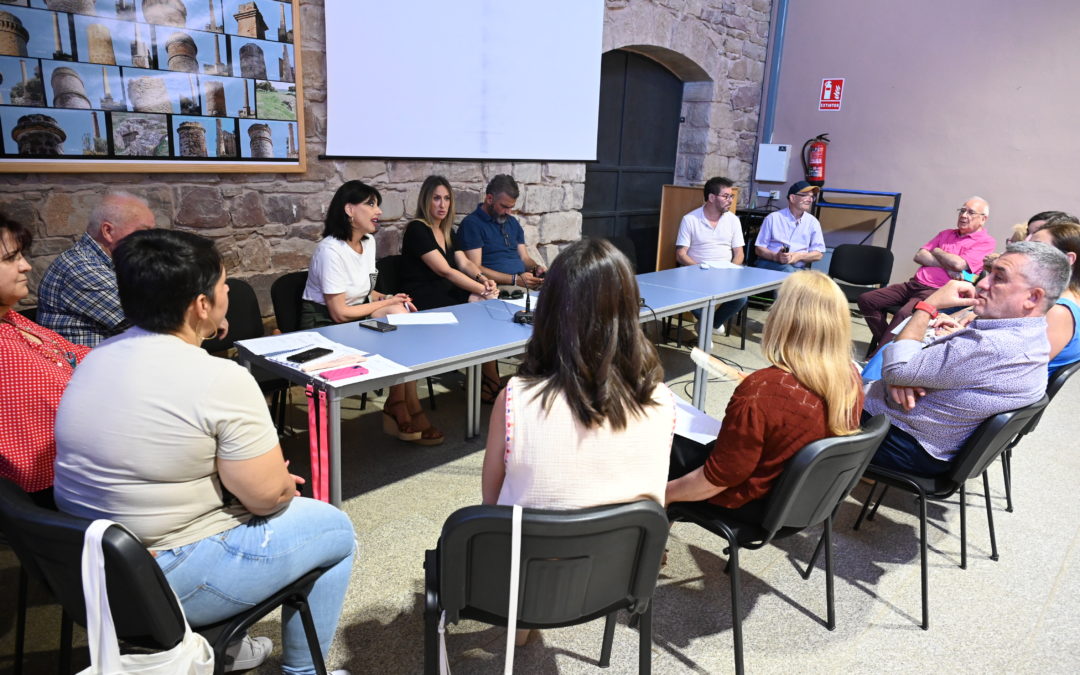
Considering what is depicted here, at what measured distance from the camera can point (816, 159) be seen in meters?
6.59

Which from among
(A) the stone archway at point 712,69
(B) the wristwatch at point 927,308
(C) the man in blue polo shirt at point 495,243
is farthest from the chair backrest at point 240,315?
(A) the stone archway at point 712,69

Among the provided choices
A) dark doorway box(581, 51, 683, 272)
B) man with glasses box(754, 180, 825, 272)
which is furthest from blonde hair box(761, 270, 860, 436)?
dark doorway box(581, 51, 683, 272)

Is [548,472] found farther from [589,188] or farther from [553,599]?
[589,188]

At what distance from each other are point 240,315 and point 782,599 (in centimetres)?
Answer: 242

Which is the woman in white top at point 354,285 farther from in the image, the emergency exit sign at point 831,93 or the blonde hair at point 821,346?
the emergency exit sign at point 831,93

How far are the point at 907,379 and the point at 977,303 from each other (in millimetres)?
345

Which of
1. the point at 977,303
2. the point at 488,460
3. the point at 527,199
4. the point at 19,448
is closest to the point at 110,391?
the point at 19,448

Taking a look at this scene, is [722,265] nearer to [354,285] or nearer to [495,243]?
[495,243]

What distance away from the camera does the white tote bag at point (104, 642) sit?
1.08 meters

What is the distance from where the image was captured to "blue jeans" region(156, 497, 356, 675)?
132cm

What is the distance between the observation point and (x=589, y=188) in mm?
5855

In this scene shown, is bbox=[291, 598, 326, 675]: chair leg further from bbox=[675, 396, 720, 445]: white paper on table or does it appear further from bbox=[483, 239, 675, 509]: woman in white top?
bbox=[675, 396, 720, 445]: white paper on table

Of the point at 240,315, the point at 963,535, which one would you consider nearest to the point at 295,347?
the point at 240,315

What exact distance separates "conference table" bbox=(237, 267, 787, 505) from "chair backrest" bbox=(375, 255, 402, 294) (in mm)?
737
